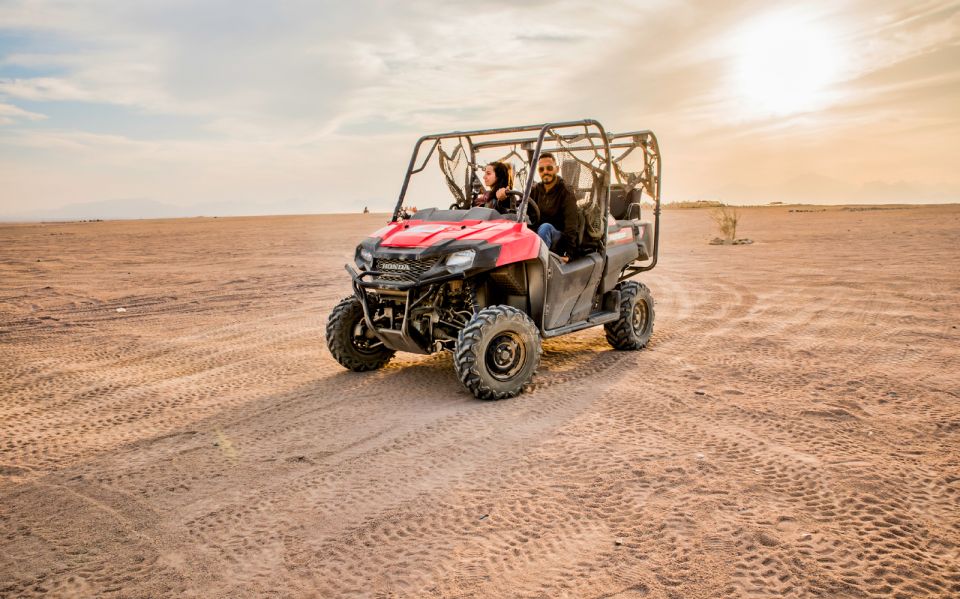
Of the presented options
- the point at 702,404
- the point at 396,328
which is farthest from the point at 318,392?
the point at 702,404

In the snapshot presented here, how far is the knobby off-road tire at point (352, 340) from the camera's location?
22.8 ft

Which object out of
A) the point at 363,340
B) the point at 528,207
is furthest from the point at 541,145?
the point at 363,340

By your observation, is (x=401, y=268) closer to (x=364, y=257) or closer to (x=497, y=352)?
(x=364, y=257)

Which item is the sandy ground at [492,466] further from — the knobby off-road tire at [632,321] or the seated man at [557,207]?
the seated man at [557,207]

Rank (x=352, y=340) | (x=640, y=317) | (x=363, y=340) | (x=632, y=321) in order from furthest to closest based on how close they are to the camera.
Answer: (x=640, y=317) < (x=632, y=321) < (x=363, y=340) < (x=352, y=340)

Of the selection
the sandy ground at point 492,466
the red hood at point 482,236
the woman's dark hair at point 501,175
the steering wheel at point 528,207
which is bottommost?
the sandy ground at point 492,466

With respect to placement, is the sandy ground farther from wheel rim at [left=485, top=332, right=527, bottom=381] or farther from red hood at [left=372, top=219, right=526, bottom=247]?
red hood at [left=372, top=219, right=526, bottom=247]

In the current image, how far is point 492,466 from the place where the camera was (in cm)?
452

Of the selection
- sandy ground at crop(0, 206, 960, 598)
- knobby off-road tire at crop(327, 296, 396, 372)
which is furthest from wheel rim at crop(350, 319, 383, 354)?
sandy ground at crop(0, 206, 960, 598)

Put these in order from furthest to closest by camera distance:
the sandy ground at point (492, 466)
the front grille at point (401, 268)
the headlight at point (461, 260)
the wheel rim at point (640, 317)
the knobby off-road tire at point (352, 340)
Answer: the wheel rim at point (640, 317), the knobby off-road tire at point (352, 340), the front grille at point (401, 268), the headlight at point (461, 260), the sandy ground at point (492, 466)

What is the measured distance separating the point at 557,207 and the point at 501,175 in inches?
30.7

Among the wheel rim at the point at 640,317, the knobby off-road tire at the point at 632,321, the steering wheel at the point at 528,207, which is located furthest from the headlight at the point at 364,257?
the wheel rim at the point at 640,317

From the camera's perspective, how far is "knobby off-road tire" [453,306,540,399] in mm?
5840

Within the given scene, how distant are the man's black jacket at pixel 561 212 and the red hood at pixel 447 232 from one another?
0.76 m
